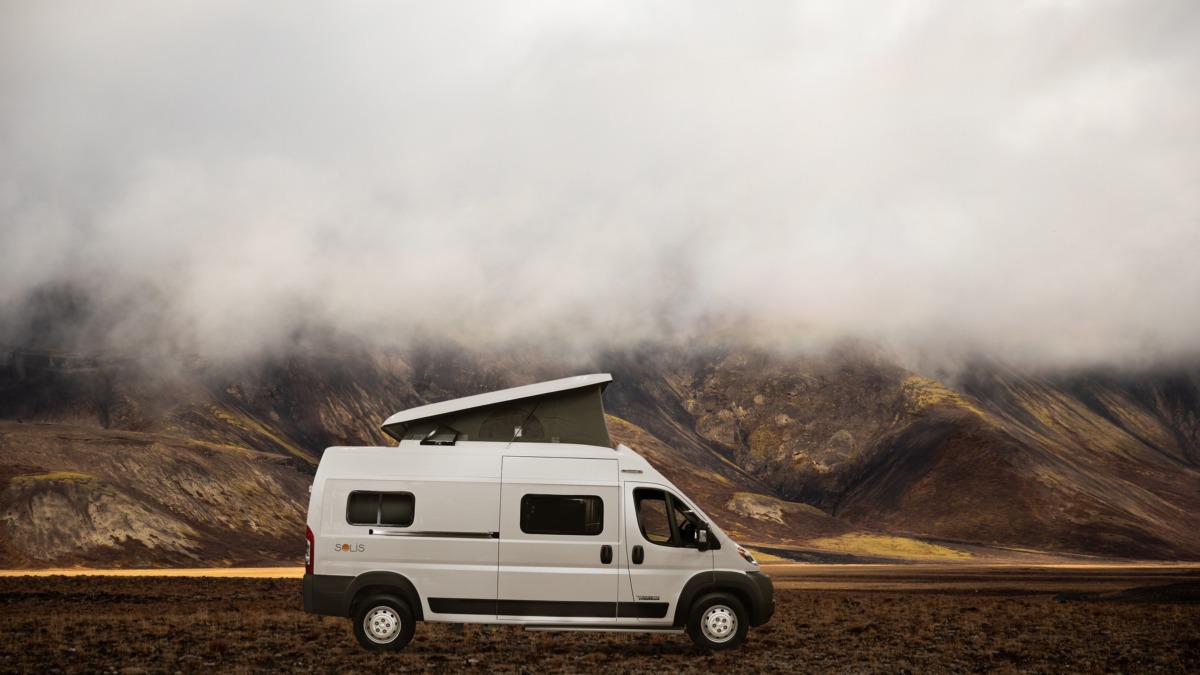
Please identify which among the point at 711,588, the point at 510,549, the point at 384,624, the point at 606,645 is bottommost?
the point at 606,645

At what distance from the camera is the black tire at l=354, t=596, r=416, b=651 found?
1731 centimetres

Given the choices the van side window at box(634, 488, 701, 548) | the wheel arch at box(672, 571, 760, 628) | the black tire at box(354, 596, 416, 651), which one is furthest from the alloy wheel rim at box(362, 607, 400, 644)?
the wheel arch at box(672, 571, 760, 628)

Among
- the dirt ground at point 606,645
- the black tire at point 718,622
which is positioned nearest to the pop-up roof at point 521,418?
the black tire at point 718,622

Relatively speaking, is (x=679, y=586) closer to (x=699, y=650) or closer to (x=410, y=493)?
(x=699, y=650)

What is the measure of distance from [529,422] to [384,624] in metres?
4.61

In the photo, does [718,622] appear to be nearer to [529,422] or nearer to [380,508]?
[529,422]

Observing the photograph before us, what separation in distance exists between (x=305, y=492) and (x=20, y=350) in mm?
94955

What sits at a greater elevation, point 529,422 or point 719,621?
point 529,422

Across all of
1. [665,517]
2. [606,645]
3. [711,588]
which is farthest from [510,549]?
[606,645]

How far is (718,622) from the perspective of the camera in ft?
58.3

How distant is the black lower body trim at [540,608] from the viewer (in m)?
17.2

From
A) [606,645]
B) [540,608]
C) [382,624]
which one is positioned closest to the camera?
[540,608]

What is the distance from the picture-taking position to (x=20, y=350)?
197m

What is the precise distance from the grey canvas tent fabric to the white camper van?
18.5 inches
